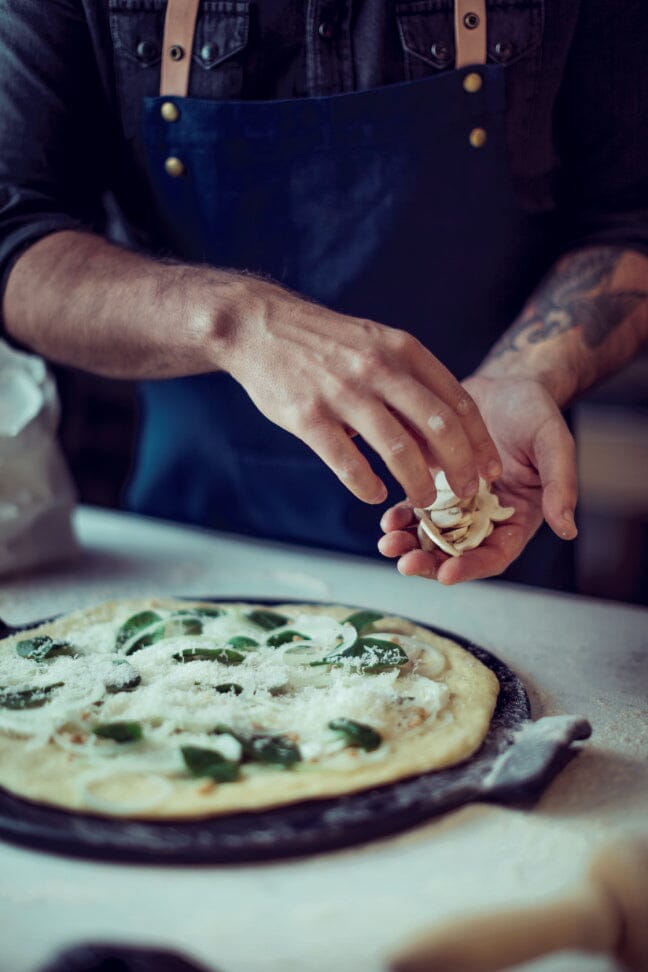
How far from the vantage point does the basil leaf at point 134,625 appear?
4.39 feet

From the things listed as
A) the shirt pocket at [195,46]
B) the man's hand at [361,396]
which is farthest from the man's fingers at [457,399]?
the shirt pocket at [195,46]

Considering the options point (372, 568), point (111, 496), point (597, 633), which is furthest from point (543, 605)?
point (111, 496)

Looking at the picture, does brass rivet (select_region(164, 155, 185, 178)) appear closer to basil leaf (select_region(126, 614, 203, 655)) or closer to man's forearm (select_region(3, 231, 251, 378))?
man's forearm (select_region(3, 231, 251, 378))

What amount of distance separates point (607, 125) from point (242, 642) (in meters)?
1.15

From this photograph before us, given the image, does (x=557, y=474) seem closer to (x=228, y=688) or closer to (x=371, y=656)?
(x=371, y=656)

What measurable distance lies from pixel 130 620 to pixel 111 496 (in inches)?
96.6

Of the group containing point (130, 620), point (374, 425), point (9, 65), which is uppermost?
point (9, 65)

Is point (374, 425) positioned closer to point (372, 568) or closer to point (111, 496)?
point (372, 568)

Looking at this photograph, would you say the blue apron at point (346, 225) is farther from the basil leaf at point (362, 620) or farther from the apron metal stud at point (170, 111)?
the basil leaf at point (362, 620)

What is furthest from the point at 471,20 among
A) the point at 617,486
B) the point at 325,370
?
the point at 617,486

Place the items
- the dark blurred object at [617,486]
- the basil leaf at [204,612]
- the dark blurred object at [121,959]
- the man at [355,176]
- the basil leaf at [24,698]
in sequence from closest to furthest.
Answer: the dark blurred object at [121,959]
the basil leaf at [24,698]
the basil leaf at [204,612]
the man at [355,176]
the dark blurred object at [617,486]

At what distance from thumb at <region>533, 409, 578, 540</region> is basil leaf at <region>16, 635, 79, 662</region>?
0.67m

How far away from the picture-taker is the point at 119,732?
3.40 ft

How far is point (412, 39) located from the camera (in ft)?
5.33
